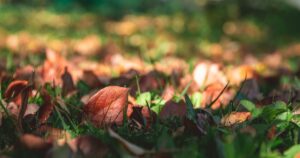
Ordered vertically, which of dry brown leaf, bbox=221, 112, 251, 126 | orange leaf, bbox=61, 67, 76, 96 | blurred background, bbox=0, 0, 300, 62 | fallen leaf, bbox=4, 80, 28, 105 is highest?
dry brown leaf, bbox=221, 112, 251, 126

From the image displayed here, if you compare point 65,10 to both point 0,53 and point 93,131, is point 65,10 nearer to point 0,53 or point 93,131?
point 0,53

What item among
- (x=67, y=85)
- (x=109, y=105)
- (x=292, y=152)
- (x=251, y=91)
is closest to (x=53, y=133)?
(x=109, y=105)

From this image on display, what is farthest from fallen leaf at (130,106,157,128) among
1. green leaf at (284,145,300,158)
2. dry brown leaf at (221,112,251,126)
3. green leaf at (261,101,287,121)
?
green leaf at (284,145,300,158)

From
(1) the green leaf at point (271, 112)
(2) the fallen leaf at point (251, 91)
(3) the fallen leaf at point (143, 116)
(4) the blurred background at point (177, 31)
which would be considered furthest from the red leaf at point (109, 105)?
(4) the blurred background at point (177, 31)

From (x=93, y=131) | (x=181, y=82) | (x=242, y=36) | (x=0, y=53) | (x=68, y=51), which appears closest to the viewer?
(x=93, y=131)

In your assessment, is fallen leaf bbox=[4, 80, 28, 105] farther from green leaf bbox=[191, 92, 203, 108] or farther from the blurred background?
the blurred background

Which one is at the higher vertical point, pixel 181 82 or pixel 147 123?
pixel 147 123

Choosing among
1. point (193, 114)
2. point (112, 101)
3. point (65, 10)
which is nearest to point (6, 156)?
point (112, 101)
